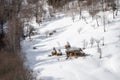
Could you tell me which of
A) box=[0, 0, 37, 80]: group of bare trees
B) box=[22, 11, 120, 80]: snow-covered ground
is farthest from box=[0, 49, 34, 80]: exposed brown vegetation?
box=[22, 11, 120, 80]: snow-covered ground

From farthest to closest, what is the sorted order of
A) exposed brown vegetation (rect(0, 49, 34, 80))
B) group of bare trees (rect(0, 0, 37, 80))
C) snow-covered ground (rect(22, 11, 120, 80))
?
1. group of bare trees (rect(0, 0, 37, 80))
2. snow-covered ground (rect(22, 11, 120, 80))
3. exposed brown vegetation (rect(0, 49, 34, 80))

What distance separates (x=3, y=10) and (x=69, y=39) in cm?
1422

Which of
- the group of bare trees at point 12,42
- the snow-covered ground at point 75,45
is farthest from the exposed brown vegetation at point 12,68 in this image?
the snow-covered ground at point 75,45

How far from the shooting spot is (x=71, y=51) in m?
22.4

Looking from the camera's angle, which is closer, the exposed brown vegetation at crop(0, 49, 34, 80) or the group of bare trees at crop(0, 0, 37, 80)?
the exposed brown vegetation at crop(0, 49, 34, 80)

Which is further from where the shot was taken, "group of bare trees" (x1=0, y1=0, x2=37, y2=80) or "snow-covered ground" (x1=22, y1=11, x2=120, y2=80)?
"group of bare trees" (x1=0, y1=0, x2=37, y2=80)

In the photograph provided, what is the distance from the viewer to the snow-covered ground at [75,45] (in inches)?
765

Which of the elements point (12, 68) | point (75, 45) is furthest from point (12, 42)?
point (75, 45)

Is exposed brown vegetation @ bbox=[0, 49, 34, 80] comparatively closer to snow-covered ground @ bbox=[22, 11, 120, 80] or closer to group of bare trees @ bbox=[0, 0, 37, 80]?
group of bare trees @ bbox=[0, 0, 37, 80]

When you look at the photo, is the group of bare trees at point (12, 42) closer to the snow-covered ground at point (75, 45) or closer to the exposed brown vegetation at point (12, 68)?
the exposed brown vegetation at point (12, 68)

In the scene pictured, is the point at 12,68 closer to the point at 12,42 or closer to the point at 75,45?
the point at 12,42

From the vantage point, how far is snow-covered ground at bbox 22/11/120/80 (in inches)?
765

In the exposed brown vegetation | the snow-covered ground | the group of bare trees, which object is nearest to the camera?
the exposed brown vegetation

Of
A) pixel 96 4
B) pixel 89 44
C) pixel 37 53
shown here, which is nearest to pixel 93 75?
pixel 89 44
